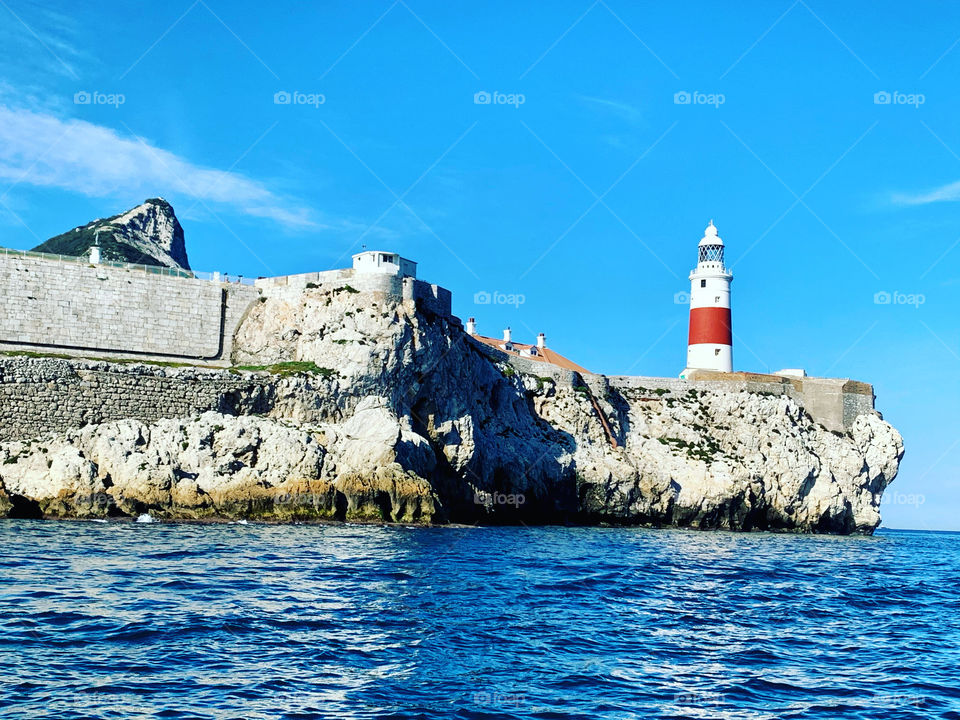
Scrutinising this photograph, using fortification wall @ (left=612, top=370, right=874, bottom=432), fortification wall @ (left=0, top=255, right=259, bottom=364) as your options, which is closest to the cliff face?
fortification wall @ (left=612, top=370, right=874, bottom=432)

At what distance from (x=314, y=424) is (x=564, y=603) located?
23367 millimetres

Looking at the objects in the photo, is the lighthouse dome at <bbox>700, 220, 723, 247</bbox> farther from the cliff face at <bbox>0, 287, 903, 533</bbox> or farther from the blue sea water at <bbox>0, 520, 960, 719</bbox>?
the blue sea water at <bbox>0, 520, 960, 719</bbox>

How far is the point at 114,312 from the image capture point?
4478 centimetres

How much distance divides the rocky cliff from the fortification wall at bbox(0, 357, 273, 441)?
30.0 metres

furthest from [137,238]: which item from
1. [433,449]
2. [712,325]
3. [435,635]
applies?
[435,635]

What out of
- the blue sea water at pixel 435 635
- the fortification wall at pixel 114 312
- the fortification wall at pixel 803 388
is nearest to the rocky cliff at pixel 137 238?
the fortification wall at pixel 114 312

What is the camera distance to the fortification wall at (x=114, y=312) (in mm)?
42875

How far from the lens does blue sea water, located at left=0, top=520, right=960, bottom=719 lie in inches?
467

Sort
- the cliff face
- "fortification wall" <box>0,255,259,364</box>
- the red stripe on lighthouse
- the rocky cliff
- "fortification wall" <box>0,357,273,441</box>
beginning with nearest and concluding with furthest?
the cliff face
"fortification wall" <box>0,357,273,441</box>
"fortification wall" <box>0,255,259,364</box>
the red stripe on lighthouse
the rocky cliff

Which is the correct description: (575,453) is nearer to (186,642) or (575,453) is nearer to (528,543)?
(528,543)

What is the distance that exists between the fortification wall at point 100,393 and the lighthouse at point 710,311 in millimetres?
32180

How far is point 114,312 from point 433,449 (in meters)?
15.6

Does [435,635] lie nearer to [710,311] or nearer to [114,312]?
[114,312]

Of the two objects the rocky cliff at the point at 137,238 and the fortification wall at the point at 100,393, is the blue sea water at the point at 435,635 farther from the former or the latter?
the rocky cliff at the point at 137,238
